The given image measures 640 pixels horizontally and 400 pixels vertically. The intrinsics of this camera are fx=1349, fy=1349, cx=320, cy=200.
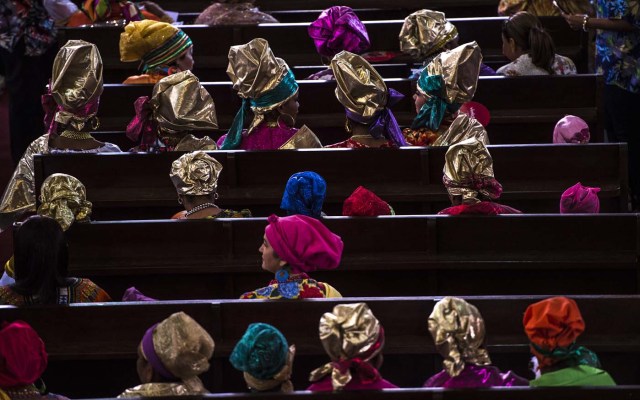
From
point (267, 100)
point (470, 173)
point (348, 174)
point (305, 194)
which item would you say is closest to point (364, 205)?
point (305, 194)

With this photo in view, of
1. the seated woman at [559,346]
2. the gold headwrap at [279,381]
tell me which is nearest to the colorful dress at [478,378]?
the seated woman at [559,346]

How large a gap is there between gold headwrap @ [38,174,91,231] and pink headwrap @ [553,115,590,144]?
2.60 meters

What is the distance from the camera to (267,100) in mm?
6953

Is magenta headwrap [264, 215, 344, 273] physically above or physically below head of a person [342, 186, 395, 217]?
below

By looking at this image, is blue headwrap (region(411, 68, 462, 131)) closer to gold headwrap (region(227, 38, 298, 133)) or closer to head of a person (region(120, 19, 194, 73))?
gold headwrap (region(227, 38, 298, 133))

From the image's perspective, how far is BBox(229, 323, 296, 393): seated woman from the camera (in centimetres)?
439

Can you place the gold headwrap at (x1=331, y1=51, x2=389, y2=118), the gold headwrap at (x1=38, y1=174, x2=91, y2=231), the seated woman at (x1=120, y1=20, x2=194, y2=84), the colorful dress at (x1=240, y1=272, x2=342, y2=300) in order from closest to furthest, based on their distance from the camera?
the colorful dress at (x1=240, y1=272, x2=342, y2=300), the gold headwrap at (x1=38, y1=174, x2=91, y2=231), the gold headwrap at (x1=331, y1=51, x2=389, y2=118), the seated woman at (x1=120, y1=20, x2=194, y2=84)

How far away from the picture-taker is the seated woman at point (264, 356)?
14.4 feet

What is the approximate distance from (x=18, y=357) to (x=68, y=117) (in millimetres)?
2520

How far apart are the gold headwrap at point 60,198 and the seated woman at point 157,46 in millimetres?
1686

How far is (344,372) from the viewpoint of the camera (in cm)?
450

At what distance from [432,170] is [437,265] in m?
0.72

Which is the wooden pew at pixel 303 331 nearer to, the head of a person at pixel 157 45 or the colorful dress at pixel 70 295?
the colorful dress at pixel 70 295

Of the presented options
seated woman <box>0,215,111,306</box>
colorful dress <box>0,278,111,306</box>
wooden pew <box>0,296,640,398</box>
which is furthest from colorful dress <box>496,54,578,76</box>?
seated woman <box>0,215,111,306</box>
